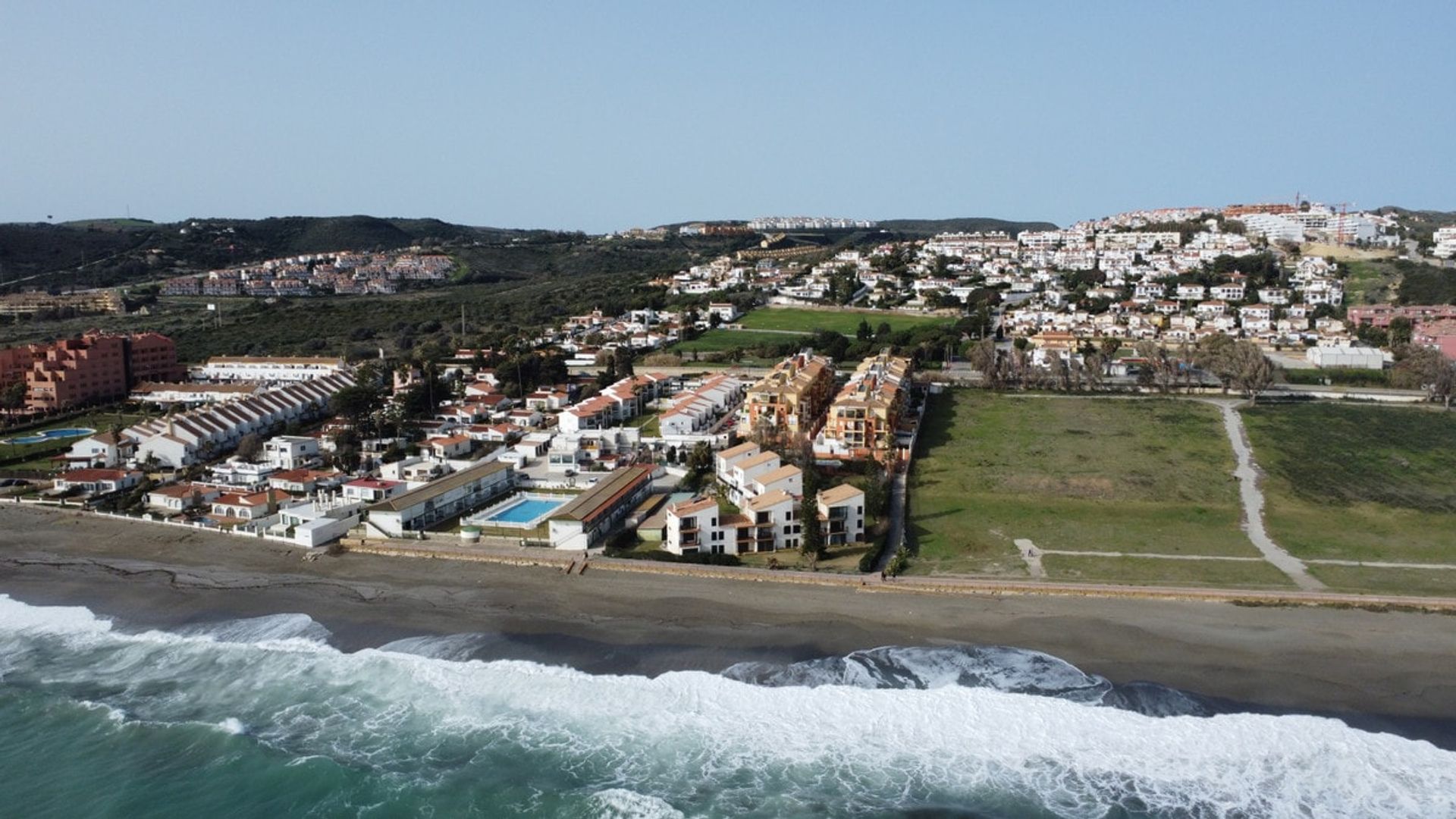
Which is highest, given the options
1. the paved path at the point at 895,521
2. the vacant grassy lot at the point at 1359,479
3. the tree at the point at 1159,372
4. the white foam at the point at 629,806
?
the tree at the point at 1159,372

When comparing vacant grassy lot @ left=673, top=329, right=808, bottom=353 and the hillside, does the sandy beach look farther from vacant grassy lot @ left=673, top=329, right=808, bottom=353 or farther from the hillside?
the hillside

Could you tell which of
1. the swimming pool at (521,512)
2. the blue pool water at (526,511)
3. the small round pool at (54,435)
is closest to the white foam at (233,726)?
the swimming pool at (521,512)

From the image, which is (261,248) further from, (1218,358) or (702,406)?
(1218,358)

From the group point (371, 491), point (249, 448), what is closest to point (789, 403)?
point (371, 491)

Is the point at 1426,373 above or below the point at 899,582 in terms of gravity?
above

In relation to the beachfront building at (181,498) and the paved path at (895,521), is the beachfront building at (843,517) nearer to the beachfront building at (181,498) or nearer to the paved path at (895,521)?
the paved path at (895,521)

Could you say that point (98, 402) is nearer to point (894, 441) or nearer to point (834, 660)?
point (894, 441)

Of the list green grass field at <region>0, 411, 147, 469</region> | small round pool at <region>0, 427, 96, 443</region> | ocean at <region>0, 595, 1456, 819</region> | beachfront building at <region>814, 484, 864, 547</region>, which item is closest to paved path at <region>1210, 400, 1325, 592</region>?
ocean at <region>0, 595, 1456, 819</region>
